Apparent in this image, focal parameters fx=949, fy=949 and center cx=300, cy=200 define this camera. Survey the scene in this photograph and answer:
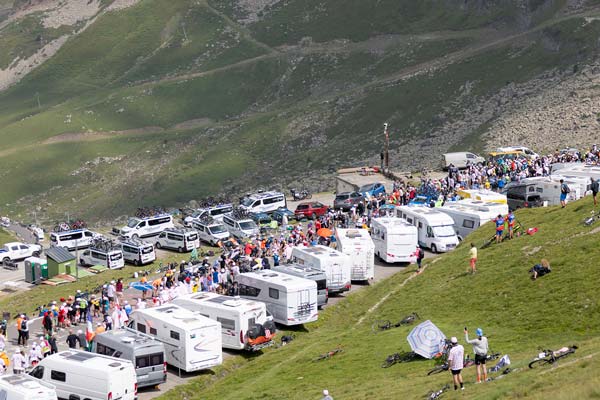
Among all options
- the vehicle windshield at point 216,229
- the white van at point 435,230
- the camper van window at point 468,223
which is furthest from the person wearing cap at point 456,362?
the vehicle windshield at point 216,229

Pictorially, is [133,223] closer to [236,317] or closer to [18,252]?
[18,252]

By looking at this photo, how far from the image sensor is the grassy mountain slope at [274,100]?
132 meters

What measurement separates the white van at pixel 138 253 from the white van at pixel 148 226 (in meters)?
7.26

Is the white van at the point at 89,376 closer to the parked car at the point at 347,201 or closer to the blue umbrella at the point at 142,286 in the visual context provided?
the blue umbrella at the point at 142,286

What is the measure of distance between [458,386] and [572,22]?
116 m

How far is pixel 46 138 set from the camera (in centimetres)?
16525

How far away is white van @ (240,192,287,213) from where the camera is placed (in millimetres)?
81625

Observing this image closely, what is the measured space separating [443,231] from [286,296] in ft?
52.7

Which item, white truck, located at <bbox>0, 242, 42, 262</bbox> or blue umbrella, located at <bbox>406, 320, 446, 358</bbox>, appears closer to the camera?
blue umbrella, located at <bbox>406, 320, 446, 358</bbox>

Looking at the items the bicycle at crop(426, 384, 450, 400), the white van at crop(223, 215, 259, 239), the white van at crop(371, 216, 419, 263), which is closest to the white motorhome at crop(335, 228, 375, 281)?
the white van at crop(371, 216, 419, 263)

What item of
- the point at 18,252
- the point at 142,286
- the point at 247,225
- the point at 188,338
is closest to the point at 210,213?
the point at 247,225

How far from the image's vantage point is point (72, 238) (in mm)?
76938

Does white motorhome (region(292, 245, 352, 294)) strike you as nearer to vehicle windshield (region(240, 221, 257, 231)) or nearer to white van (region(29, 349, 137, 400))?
white van (region(29, 349, 137, 400))

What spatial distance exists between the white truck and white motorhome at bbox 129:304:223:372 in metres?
38.1
